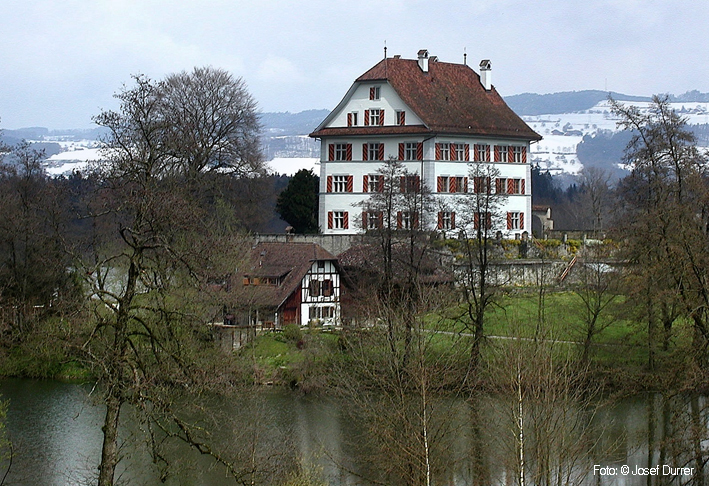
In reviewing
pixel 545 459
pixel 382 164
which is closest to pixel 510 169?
pixel 382 164

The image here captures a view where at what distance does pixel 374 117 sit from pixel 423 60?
16.5 ft

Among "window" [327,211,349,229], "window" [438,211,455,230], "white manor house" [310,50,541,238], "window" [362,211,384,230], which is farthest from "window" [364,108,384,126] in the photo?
"window" [362,211,384,230]

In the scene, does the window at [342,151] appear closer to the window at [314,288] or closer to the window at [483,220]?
the window at [314,288]

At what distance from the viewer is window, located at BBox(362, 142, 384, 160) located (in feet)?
165

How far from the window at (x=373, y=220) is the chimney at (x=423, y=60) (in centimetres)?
1404

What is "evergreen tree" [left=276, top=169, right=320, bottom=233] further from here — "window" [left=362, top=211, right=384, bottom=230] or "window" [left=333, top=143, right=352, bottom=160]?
"window" [left=362, top=211, right=384, bottom=230]

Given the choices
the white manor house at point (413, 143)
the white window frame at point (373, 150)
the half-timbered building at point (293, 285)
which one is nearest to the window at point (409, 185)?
the half-timbered building at point (293, 285)

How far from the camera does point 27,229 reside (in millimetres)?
35125

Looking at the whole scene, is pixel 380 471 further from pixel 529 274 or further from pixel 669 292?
pixel 529 274

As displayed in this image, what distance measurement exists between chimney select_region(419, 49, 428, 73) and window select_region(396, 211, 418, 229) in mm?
16895

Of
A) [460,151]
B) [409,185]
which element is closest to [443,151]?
[460,151]

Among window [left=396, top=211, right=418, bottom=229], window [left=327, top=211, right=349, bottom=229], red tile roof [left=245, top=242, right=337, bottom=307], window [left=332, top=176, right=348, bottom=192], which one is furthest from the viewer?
window [left=332, top=176, right=348, bottom=192]

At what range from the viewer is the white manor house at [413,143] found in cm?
4984

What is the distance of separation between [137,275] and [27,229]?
826 inches
